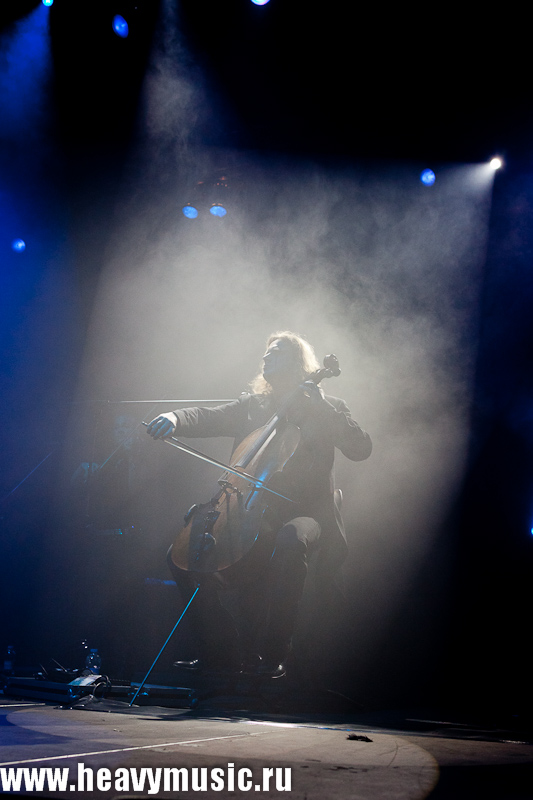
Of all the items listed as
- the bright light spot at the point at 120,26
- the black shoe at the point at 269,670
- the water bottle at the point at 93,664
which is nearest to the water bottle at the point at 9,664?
the water bottle at the point at 93,664

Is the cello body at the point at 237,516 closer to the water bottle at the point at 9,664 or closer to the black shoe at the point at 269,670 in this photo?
the black shoe at the point at 269,670

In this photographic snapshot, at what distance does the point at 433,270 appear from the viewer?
4074 mm

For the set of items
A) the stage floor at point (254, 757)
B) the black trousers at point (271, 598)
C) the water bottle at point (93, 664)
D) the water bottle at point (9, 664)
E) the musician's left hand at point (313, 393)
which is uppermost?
the musician's left hand at point (313, 393)

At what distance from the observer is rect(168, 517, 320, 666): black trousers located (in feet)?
8.34

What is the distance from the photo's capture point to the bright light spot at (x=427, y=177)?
13.4 feet

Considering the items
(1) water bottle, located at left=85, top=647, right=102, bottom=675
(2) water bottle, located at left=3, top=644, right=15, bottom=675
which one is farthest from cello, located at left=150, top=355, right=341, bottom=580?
(2) water bottle, located at left=3, top=644, right=15, bottom=675

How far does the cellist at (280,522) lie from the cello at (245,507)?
6 cm

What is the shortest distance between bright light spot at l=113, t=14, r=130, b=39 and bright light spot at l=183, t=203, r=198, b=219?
124cm

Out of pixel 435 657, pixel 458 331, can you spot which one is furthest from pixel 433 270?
pixel 435 657

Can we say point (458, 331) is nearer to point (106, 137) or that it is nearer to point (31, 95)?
point (106, 137)

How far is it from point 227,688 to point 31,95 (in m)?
4.22

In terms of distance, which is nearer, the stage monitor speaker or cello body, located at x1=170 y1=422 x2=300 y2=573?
cello body, located at x1=170 y1=422 x2=300 y2=573

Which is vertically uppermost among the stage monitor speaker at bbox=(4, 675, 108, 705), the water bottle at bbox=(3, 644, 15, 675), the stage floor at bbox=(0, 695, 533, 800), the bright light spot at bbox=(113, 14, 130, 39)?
the bright light spot at bbox=(113, 14, 130, 39)

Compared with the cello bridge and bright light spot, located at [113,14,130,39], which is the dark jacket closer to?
the cello bridge
